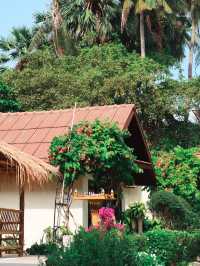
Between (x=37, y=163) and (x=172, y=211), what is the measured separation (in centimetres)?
500

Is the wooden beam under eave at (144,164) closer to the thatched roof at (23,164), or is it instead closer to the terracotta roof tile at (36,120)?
the terracotta roof tile at (36,120)

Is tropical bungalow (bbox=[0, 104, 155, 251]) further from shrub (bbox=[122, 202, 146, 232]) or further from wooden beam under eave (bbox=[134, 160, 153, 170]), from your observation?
shrub (bbox=[122, 202, 146, 232])

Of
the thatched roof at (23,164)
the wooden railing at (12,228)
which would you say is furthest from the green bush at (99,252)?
the wooden railing at (12,228)

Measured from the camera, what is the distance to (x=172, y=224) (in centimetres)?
1702

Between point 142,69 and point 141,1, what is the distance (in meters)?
6.93

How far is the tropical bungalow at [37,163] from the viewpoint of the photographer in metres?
12.9

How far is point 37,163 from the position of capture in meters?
13.0

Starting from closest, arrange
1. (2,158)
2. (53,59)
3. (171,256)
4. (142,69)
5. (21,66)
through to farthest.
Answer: (171,256), (2,158), (142,69), (53,59), (21,66)

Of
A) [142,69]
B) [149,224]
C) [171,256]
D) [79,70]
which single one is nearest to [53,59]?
[79,70]

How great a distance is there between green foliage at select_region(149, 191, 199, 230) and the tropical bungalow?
0.96 meters

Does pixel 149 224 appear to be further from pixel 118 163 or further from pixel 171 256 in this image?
pixel 171 256

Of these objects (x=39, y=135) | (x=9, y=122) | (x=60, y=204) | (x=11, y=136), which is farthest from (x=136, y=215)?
(x=9, y=122)

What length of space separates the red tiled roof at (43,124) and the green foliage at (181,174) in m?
3.99

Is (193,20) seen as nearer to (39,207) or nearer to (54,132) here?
(54,132)
